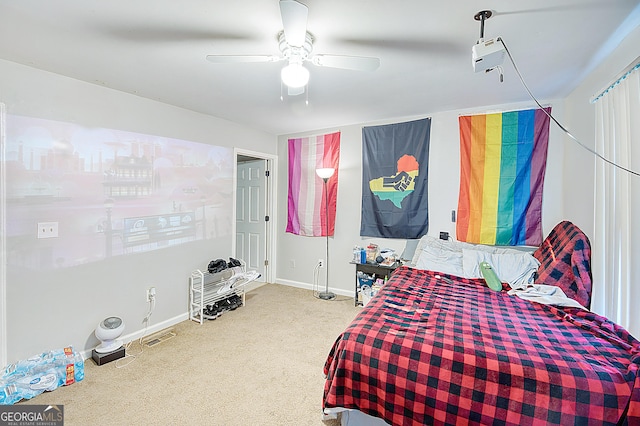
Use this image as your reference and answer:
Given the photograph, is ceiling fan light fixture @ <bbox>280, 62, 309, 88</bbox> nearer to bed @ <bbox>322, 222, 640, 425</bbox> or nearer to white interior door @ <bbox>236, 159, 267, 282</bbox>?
bed @ <bbox>322, 222, 640, 425</bbox>

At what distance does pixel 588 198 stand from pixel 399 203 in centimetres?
174

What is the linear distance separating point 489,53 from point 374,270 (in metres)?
2.55

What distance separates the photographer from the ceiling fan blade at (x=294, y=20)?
49.8 inches

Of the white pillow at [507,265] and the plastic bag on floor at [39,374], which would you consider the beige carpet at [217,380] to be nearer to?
the plastic bag on floor at [39,374]

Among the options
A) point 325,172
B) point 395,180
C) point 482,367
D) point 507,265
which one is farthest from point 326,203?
point 482,367

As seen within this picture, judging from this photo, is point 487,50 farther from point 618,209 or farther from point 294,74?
point 618,209

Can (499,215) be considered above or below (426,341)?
above

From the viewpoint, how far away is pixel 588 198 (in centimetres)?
231

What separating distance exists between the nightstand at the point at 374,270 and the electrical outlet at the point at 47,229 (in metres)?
2.99

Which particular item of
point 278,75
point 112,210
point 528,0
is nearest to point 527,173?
point 528,0

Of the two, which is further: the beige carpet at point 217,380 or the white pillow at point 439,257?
the white pillow at point 439,257

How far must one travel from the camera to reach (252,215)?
4648mm

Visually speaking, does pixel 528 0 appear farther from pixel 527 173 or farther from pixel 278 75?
pixel 527 173

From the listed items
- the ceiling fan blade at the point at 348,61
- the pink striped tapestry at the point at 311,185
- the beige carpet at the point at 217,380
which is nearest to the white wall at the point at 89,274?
the beige carpet at the point at 217,380
